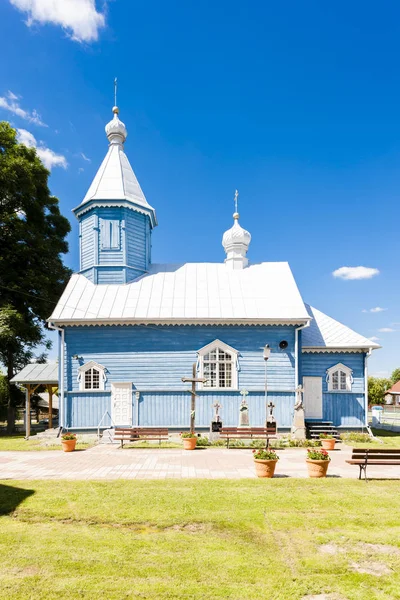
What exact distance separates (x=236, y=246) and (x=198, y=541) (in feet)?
57.2

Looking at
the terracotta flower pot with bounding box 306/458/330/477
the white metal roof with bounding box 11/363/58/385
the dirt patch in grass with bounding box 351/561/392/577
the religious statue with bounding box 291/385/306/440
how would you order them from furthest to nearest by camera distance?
the white metal roof with bounding box 11/363/58/385
the religious statue with bounding box 291/385/306/440
the terracotta flower pot with bounding box 306/458/330/477
the dirt patch in grass with bounding box 351/561/392/577

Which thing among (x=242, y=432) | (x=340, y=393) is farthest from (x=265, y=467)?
(x=340, y=393)

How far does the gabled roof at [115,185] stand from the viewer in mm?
20312

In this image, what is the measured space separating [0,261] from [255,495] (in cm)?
2018

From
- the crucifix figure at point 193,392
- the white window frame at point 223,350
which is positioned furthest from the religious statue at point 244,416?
the crucifix figure at point 193,392

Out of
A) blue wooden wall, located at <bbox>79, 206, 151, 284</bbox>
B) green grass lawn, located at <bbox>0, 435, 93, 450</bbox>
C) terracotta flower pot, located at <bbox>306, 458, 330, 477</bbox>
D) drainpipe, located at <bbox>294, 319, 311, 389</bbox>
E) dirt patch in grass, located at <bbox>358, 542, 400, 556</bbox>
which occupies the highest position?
blue wooden wall, located at <bbox>79, 206, 151, 284</bbox>

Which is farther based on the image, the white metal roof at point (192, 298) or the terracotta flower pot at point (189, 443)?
the white metal roof at point (192, 298)

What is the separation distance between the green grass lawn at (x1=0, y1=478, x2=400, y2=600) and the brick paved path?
4.21ft

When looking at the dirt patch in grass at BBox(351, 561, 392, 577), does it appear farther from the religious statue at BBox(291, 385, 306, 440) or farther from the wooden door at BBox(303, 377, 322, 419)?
the wooden door at BBox(303, 377, 322, 419)

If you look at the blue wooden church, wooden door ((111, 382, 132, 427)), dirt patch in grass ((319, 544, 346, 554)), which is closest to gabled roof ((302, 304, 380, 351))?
the blue wooden church

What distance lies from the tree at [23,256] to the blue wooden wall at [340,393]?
50.5 feet

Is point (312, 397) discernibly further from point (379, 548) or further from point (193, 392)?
point (379, 548)

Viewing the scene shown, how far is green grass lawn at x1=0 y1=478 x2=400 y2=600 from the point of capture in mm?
4973

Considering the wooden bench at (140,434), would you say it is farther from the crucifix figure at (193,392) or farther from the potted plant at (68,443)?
the potted plant at (68,443)
